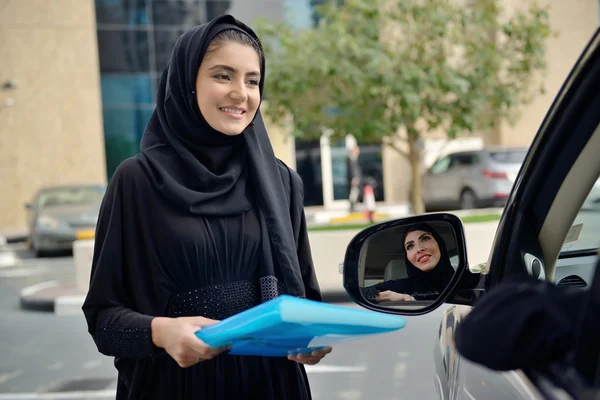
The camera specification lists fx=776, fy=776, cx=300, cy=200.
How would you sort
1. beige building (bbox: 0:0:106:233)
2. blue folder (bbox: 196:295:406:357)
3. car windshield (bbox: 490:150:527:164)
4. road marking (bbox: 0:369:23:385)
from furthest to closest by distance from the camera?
beige building (bbox: 0:0:106:233) < car windshield (bbox: 490:150:527:164) < road marking (bbox: 0:369:23:385) < blue folder (bbox: 196:295:406:357)

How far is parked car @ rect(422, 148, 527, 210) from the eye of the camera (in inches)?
653

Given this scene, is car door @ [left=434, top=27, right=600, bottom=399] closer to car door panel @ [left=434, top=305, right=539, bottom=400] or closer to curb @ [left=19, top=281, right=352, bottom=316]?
car door panel @ [left=434, top=305, right=539, bottom=400]

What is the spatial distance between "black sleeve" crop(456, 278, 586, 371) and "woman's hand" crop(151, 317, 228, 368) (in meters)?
0.72

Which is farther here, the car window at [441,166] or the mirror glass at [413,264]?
the car window at [441,166]

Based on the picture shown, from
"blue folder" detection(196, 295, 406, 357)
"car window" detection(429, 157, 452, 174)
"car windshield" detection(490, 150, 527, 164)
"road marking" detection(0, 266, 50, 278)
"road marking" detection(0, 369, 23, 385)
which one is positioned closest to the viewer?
"blue folder" detection(196, 295, 406, 357)

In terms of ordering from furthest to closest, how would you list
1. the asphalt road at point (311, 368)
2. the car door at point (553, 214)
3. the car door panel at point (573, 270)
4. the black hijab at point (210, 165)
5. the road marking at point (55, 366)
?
the road marking at point (55, 366)
the asphalt road at point (311, 368)
the black hijab at point (210, 165)
the car door panel at point (573, 270)
the car door at point (553, 214)

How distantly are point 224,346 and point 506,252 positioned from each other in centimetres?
64

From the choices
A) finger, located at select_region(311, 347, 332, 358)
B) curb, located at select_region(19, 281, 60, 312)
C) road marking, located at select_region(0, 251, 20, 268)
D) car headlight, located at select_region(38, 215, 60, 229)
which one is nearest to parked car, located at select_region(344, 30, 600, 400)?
finger, located at select_region(311, 347, 332, 358)

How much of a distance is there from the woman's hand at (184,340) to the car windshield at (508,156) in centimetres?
1550

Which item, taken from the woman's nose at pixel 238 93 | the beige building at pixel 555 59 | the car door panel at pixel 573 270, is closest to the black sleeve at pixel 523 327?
the car door panel at pixel 573 270

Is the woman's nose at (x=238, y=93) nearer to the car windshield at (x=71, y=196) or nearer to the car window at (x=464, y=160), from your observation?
Answer: the car windshield at (x=71, y=196)

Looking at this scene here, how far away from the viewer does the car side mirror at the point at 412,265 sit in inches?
67.9

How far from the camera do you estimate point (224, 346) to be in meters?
1.50

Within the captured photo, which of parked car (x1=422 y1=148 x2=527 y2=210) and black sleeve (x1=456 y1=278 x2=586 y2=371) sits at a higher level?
black sleeve (x1=456 y1=278 x2=586 y2=371)
